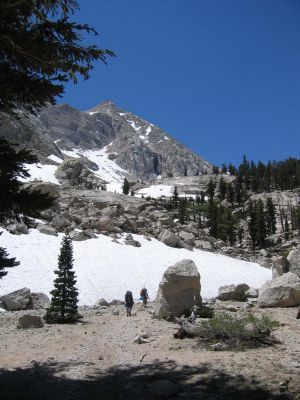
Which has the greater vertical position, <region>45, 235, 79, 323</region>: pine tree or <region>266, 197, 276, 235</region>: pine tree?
<region>266, 197, 276, 235</region>: pine tree

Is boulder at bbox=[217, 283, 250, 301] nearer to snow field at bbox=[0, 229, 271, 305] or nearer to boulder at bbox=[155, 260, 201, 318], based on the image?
boulder at bbox=[155, 260, 201, 318]

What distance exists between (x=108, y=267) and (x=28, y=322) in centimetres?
1806

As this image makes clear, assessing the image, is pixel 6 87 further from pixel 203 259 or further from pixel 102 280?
pixel 203 259

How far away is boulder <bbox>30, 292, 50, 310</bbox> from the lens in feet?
86.1

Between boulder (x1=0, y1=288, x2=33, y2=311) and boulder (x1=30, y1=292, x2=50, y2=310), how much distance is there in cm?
60

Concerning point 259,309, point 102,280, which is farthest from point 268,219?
point 259,309

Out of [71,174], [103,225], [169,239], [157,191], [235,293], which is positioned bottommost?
[235,293]

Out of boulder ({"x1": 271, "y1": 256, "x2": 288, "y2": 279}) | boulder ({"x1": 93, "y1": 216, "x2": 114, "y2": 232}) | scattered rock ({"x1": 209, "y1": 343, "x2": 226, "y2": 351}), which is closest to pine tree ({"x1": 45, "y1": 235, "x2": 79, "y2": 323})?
scattered rock ({"x1": 209, "y1": 343, "x2": 226, "y2": 351})

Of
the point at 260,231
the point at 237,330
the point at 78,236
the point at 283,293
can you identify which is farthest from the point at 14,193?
the point at 260,231

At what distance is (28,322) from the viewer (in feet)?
61.6

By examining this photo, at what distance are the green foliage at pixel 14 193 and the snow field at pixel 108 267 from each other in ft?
68.7

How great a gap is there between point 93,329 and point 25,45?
14040 millimetres

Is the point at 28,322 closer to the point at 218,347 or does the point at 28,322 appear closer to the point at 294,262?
the point at 218,347

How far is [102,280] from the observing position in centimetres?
3359
